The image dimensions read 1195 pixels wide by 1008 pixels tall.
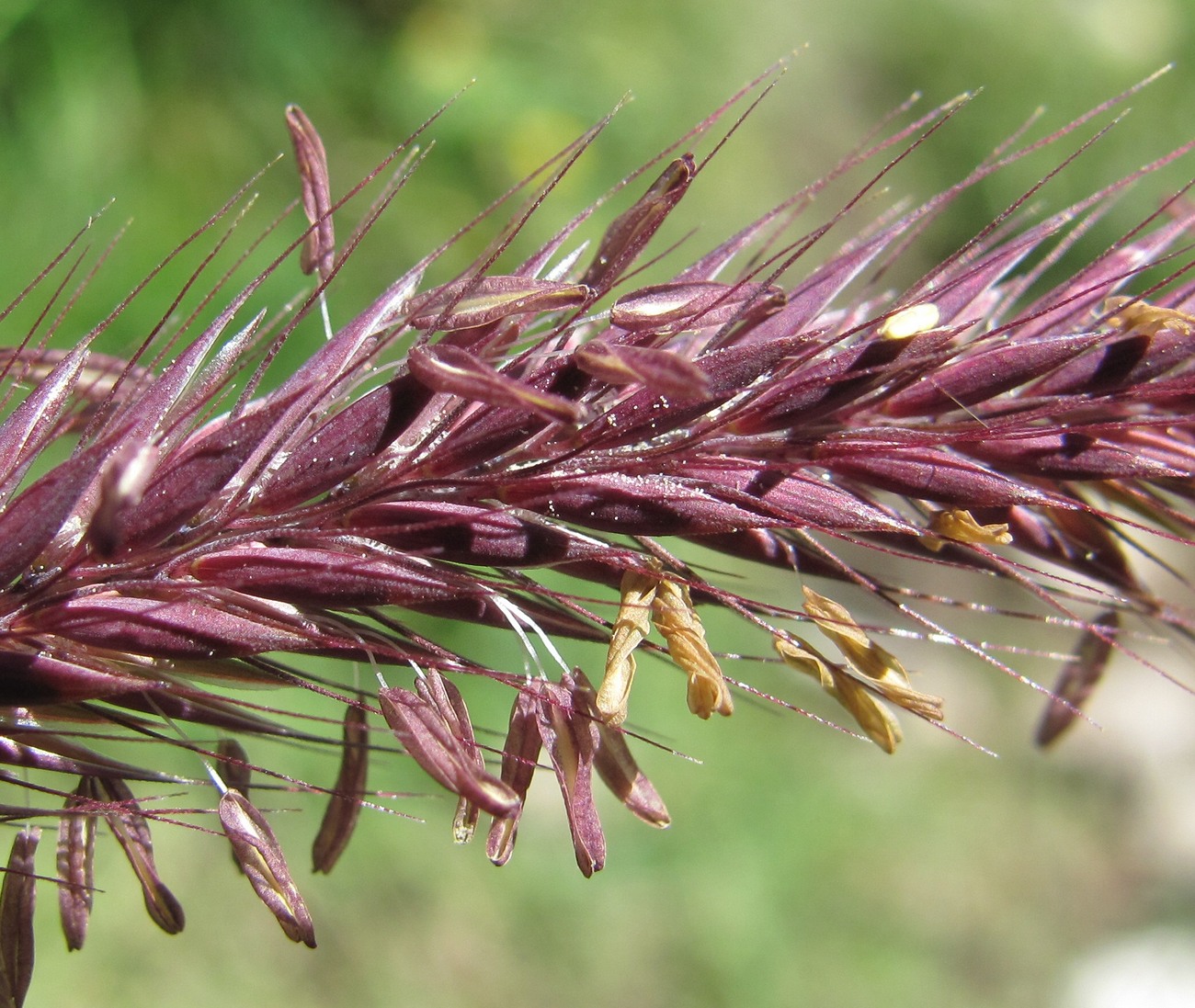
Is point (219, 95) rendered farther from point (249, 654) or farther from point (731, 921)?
point (731, 921)

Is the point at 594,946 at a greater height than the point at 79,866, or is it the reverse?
the point at 79,866

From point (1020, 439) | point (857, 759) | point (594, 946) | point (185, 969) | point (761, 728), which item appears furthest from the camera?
point (857, 759)

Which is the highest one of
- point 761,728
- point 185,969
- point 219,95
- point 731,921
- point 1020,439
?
point 1020,439

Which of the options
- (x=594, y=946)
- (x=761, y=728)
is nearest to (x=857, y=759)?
(x=761, y=728)

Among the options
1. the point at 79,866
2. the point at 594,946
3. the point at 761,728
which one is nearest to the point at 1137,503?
the point at 79,866

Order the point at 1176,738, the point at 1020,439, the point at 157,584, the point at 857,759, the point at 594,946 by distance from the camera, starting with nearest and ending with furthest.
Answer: the point at 157,584 → the point at 1020,439 → the point at 594,946 → the point at 857,759 → the point at 1176,738

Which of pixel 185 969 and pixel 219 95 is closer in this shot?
pixel 185 969

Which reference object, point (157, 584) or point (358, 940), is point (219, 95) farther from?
point (157, 584)
